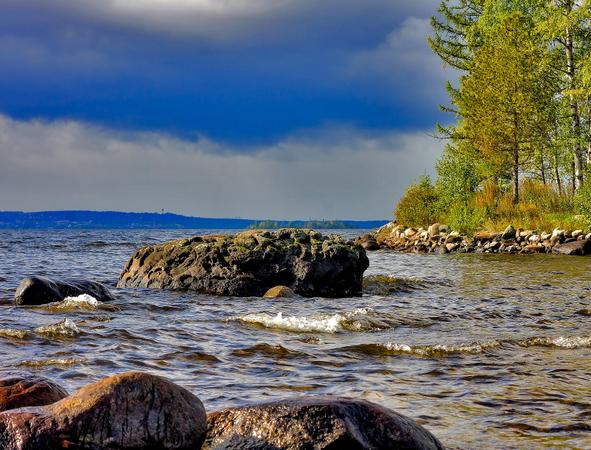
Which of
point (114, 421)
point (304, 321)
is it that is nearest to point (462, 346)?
point (304, 321)

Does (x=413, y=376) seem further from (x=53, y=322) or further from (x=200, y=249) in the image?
(x=200, y=249)

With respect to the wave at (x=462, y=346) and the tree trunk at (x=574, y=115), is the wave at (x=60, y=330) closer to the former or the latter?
the wave at (x=462, y=346)

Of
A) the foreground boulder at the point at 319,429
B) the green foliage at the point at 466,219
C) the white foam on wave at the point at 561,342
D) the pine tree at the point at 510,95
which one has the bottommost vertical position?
the white foam on wave at the point at 561,342

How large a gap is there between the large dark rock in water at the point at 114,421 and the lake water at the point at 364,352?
1.30 meters

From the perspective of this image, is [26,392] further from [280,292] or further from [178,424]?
[280,292]

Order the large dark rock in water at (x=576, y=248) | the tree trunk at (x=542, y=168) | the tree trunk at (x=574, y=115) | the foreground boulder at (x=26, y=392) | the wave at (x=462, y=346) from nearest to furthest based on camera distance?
1. the foreground boulder at (x=26, y=392)
2. the wave at (x=462, y=346)
3. the large dark rock in water at (x=576, y=248)
4. the tree trunk at (x=574, y=115)
5. the tree trunk at (x=542, y=168)

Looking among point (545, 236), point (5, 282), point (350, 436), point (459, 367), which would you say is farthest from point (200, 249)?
point (545, 236)

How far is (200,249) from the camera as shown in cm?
1560

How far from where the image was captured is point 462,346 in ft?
27.2

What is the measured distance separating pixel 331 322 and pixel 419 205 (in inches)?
1325

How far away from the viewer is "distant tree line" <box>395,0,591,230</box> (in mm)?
35125

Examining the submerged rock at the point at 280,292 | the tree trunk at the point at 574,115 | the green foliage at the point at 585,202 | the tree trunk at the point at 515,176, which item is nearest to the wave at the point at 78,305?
the submerged rock at the point at 280,292

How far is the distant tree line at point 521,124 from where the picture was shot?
35125 millimetres

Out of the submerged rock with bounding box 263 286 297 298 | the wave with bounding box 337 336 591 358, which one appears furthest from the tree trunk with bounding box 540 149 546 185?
the wave with bounding box 337 336 591 358
